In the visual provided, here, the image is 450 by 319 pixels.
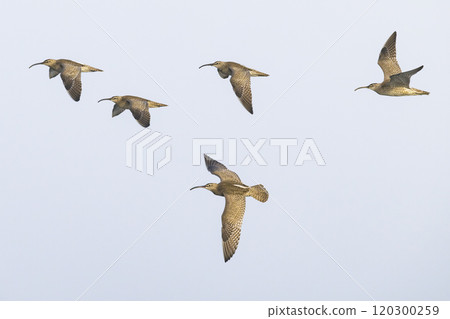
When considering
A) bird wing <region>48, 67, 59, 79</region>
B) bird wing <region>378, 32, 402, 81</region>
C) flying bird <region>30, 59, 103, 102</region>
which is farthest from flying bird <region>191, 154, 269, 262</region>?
bird wing <region>48, 67, 59, 79</region>

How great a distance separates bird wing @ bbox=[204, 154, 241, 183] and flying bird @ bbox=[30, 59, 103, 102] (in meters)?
2.56

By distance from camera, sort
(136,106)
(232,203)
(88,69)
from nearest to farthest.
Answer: (232,203), (136,106), (88,69)

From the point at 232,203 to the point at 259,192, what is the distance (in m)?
0.47

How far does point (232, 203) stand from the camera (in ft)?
46.5

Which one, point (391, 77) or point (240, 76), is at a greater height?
point (240, 76)

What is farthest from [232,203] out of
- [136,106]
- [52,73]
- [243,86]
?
[52,73]

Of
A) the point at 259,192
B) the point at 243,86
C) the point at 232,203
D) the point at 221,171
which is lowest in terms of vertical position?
the point at 232,203

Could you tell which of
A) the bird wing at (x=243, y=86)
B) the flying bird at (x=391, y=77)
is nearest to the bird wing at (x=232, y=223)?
the bird wing at (x=243, y=86)

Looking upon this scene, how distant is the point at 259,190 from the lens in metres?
14.1

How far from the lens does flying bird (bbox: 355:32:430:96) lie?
1469 centimetres

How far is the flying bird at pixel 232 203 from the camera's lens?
1389 cm

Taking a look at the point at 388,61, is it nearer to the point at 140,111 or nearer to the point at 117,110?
the point at 140,111

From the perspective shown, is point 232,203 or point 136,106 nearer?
point 232,203

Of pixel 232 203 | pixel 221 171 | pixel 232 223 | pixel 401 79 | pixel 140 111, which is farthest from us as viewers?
pixel 140 111
